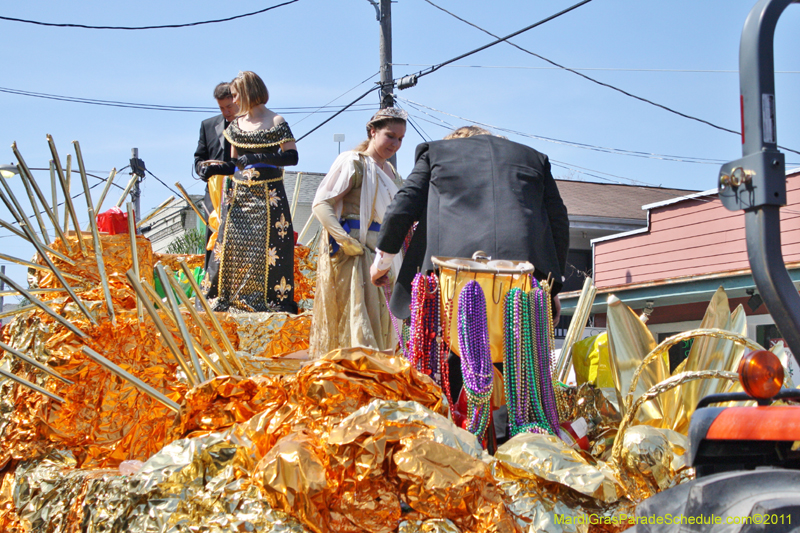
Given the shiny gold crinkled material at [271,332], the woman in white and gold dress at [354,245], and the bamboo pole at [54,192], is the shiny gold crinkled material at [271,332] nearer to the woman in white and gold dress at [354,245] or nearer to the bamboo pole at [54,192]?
the woman in white and gold dress at [354,245]

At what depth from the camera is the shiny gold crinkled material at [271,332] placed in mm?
3529

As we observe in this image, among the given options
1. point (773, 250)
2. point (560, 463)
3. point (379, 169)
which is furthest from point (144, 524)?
point (379, 169)

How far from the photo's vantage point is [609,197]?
17.5m

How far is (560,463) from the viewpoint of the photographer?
76.9 inches

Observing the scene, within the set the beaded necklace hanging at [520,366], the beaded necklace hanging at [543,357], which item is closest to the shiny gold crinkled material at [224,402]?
the beaded necklace hanging at [520,366]

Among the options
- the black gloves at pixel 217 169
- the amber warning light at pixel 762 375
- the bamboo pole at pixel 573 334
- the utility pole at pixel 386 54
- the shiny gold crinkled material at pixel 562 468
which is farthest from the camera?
the utility pole at pixel 386 54

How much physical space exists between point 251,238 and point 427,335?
1.98 meters

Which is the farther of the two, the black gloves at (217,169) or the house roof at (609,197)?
the house roof at (609,197)

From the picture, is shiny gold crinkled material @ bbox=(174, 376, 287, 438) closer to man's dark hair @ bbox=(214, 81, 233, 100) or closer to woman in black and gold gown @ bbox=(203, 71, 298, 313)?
woman in black and gold gown @ bbox=(203, 71, 298, 313)

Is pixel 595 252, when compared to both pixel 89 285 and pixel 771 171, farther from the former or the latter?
pixel 771 171

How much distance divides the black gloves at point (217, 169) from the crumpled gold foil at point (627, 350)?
8.14 ft

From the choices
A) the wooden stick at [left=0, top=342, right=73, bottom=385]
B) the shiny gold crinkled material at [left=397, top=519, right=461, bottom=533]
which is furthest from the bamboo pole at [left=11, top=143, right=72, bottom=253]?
the shiny gold crinkled material at [left=397, top=519, right=461, bottom=533]

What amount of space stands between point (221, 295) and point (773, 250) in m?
3.40

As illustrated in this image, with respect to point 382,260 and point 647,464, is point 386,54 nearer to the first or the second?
point 382,260
